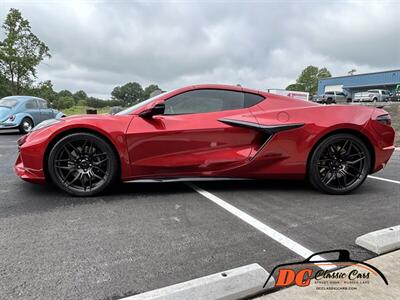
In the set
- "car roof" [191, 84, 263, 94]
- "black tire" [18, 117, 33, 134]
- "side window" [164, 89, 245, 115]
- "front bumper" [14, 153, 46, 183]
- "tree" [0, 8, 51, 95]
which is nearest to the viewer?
"front bumper" [14, 153, 46, 183]

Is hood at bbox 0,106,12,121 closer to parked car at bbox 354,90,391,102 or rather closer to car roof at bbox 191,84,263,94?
car roof at bbox 191,84,263,94

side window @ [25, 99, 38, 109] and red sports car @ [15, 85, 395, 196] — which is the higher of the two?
side window @ [25, 99, 38, 109]

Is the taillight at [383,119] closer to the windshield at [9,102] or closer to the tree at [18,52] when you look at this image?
the windshield at [9,102]

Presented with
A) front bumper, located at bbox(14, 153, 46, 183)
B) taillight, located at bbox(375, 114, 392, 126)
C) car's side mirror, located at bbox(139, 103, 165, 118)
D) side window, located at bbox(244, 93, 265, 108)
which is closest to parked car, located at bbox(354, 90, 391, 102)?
taillight, located at bbox(375, 114, 392, 126)

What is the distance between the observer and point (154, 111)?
10.4ft

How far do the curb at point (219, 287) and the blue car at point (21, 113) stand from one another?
383 inches

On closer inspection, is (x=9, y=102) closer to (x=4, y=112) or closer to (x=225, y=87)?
(x=4, y=112)

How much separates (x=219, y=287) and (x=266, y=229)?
3.31ft

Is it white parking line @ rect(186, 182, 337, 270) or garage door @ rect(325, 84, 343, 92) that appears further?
garage door @ rect(325, 84, 343, 92)

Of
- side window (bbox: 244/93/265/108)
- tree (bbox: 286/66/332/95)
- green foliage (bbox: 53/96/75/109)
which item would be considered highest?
tree (bbox: 286/66/332/95)

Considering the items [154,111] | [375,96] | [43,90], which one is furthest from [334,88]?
[154,111]

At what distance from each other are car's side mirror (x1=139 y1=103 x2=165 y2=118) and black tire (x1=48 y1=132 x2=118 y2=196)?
49 centimetres

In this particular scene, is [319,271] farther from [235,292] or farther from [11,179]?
[11,179]

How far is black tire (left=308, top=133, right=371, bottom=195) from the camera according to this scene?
3.45 meters
